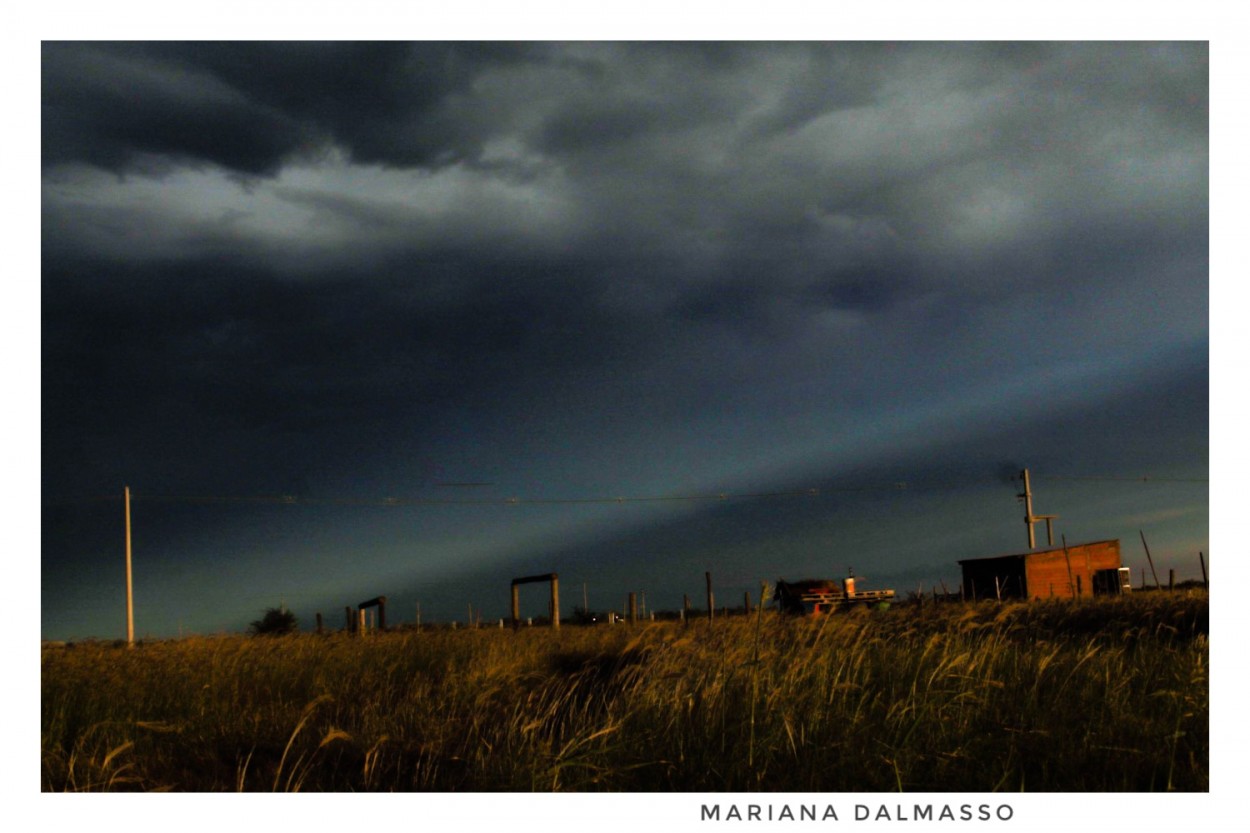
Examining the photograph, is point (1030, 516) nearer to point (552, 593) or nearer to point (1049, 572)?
point (1049, 572)

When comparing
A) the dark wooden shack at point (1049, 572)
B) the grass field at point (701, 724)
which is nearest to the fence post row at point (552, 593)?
the grass field at point (701, 724)

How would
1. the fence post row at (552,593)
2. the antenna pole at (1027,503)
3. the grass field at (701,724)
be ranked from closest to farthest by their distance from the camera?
the grass field at (701,724) → the fence post row at (552,593) → the antenna pole at (1027,503)

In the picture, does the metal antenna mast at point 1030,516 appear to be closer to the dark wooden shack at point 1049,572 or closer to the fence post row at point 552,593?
the dark wooden shack at point 1049,572

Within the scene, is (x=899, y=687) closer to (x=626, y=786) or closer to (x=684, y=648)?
(x=684, y=648)

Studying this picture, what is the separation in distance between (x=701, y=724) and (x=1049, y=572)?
3292 cm

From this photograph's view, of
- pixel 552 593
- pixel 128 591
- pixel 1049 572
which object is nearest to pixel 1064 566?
pixel 1049 572

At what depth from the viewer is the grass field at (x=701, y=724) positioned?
15.0ft

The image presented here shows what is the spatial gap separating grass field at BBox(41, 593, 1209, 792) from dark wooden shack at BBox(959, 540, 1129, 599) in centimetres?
2643

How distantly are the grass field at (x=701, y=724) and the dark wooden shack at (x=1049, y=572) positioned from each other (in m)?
26.4

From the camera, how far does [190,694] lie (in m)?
7.88

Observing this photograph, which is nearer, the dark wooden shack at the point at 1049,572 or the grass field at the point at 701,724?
the grass field at the point at 701,724

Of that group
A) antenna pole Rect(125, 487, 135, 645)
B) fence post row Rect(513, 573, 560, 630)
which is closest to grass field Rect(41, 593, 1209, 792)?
fence post row Rect(513, 573, 560, 630)
